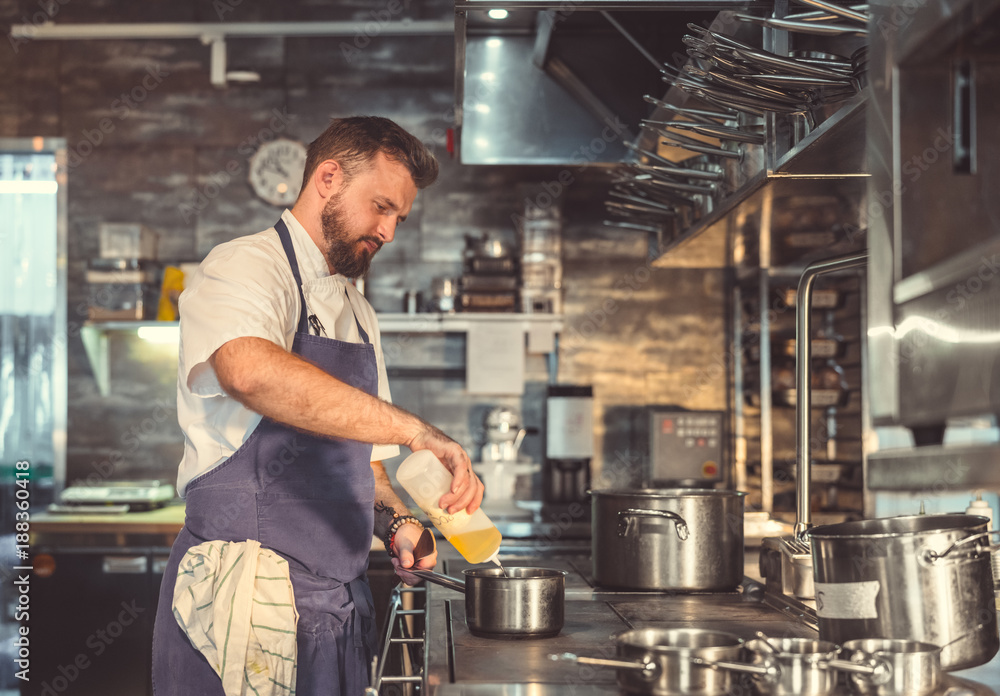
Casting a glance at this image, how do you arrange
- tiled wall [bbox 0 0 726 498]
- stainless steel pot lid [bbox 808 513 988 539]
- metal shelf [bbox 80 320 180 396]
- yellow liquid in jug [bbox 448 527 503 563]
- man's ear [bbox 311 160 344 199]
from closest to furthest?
stainless steel pot lid [bbox 808 513 988 539] → yellow liquid in jug [bbox 448 527 503 563] → man's ear [bbox 311 160 344 199] → metal shelf [bbox 80 320 180 396] → tiled wall [bbox 0 0 726 498]

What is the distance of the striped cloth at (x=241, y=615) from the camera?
1.50 m

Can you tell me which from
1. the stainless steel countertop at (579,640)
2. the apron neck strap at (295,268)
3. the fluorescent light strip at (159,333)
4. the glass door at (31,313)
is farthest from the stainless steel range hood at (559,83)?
the glass door at (31,313)

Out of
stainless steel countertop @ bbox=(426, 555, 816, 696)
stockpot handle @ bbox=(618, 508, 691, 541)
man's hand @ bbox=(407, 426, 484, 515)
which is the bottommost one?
stainless steel countertop @ bbox=(426, 555, 816, 696)

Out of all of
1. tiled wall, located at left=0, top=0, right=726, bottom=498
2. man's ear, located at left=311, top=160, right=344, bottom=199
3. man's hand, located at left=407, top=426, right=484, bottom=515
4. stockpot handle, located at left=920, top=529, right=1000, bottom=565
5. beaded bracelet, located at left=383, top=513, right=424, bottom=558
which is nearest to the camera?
stockpot handle, located at left=920, top=529, right=1000, bottom=565

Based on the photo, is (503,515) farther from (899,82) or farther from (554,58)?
(899,82)

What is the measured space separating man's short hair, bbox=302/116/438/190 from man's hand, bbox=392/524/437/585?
2.32ft

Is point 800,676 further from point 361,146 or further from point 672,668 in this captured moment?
point 361,146

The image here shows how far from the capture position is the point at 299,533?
5.33ft

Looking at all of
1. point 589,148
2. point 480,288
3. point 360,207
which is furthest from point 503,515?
point 360,207

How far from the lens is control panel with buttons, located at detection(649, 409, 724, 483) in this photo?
150 inches

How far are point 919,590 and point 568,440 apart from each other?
2747 mm

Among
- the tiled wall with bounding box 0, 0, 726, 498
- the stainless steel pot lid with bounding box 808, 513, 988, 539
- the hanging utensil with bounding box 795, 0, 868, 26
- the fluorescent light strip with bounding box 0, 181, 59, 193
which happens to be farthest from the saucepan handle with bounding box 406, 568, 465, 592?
the fluorescent light strip with bounding box 0, 181, 59, 193

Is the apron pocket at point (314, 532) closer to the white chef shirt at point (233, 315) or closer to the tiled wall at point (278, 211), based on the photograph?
the white chef shirt at point (233, 315)

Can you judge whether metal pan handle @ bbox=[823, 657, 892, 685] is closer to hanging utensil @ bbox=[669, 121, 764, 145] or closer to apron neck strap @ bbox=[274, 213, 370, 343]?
hanging utensil @ bbox=[669, 121, 764, 145]
